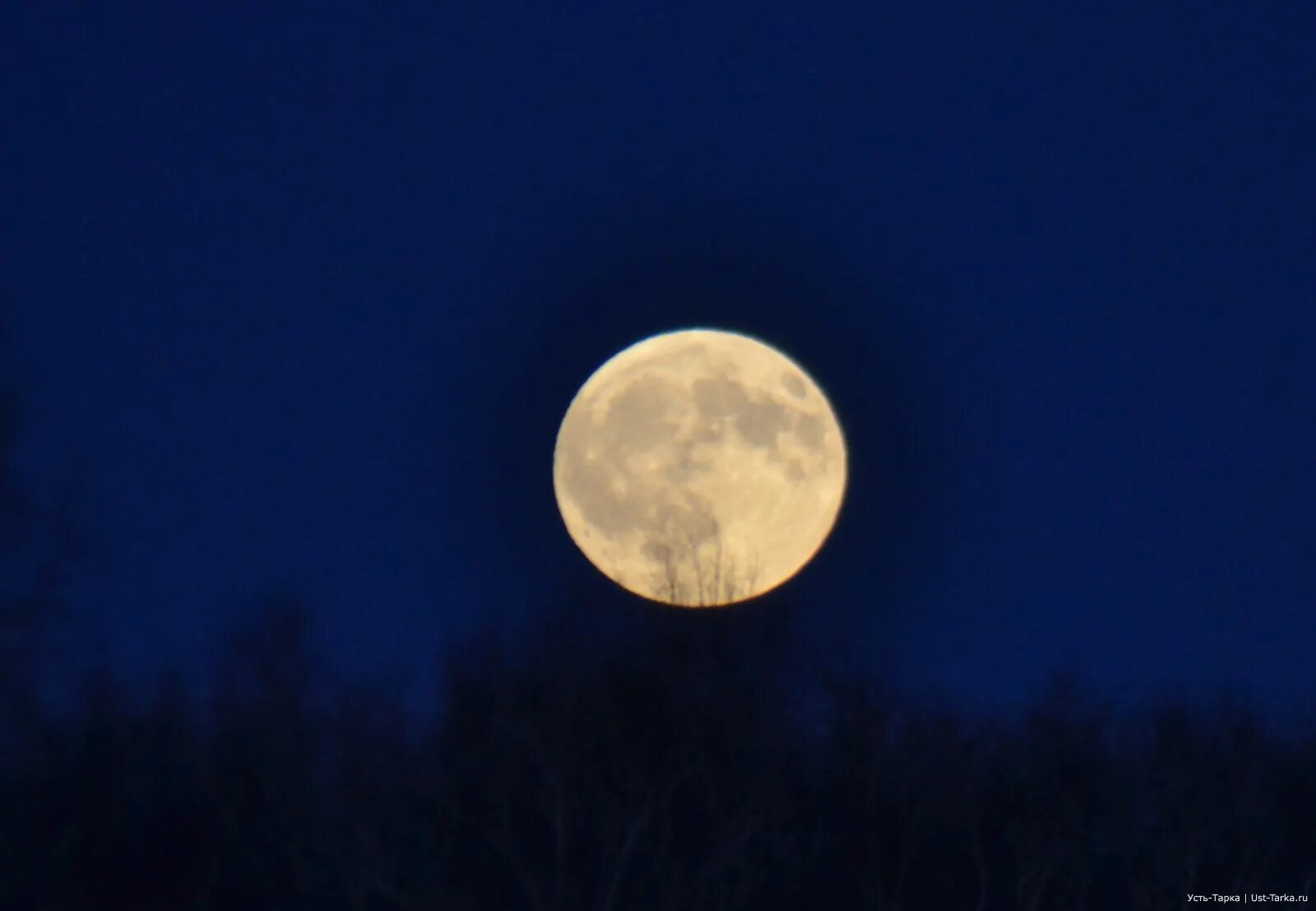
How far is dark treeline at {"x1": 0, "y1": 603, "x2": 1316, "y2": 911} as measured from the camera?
1794 cm

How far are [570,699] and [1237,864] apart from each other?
11.7 meters

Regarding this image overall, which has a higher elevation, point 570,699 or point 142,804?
point 570,699

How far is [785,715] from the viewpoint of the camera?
21.8m

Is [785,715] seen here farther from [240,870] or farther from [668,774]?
[240,870]

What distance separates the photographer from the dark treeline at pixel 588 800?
17.9 m

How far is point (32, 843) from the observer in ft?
54.0

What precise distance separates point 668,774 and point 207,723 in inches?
206

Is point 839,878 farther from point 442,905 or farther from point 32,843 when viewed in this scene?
point 32,843

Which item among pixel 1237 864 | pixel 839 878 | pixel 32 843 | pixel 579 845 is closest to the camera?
pixel 32 843

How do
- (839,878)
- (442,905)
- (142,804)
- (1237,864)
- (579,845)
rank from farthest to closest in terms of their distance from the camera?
(1237,864)
(839,878)
(579,845)
(442,905)
(142,804)

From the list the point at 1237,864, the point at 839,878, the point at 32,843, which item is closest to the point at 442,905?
the point at 32,843

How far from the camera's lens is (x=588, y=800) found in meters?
20.3

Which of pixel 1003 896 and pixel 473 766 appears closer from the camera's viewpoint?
pixel 473 766

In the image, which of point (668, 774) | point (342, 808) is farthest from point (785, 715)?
point (342, 808)
